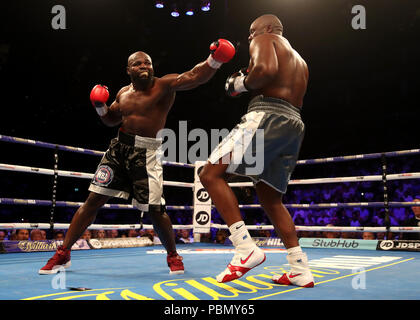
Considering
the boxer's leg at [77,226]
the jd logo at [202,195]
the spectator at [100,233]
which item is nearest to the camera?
the boxer's leg at [77,226]

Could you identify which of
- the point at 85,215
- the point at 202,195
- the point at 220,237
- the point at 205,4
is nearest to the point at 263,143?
the point at 85,215

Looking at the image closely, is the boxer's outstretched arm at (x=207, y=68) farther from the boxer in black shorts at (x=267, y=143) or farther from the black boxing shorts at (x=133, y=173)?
the black boxing shorts at (x=133, y=173)

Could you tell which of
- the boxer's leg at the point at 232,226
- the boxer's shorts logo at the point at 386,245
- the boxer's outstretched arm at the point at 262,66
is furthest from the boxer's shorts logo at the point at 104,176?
the boxer's shorts logo at the point at 386,245

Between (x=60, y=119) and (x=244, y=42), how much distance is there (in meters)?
3.89

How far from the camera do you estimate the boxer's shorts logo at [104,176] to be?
197cm

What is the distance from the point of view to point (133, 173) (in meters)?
1.97

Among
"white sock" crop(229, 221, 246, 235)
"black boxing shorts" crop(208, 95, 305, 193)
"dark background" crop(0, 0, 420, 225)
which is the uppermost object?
"dark background" crop(0, 0, 420, 225)

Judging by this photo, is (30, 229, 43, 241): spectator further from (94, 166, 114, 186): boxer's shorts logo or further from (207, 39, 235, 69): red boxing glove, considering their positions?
(207, 39, 235, 69): red boxing glove

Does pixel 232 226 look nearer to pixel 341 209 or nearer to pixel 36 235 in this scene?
pixel 36 235

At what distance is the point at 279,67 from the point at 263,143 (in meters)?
0.33

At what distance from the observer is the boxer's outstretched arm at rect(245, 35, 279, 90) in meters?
1.44

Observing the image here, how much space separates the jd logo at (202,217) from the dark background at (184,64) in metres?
3.63

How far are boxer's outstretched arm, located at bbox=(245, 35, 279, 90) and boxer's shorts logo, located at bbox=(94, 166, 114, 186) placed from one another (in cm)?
91

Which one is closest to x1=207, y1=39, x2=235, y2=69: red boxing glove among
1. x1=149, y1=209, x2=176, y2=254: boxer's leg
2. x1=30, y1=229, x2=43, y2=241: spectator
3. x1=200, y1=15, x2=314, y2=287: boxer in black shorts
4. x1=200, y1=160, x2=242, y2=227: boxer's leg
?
x1=200, y1=15, x2=314, y2=287: boxer in black shorts
